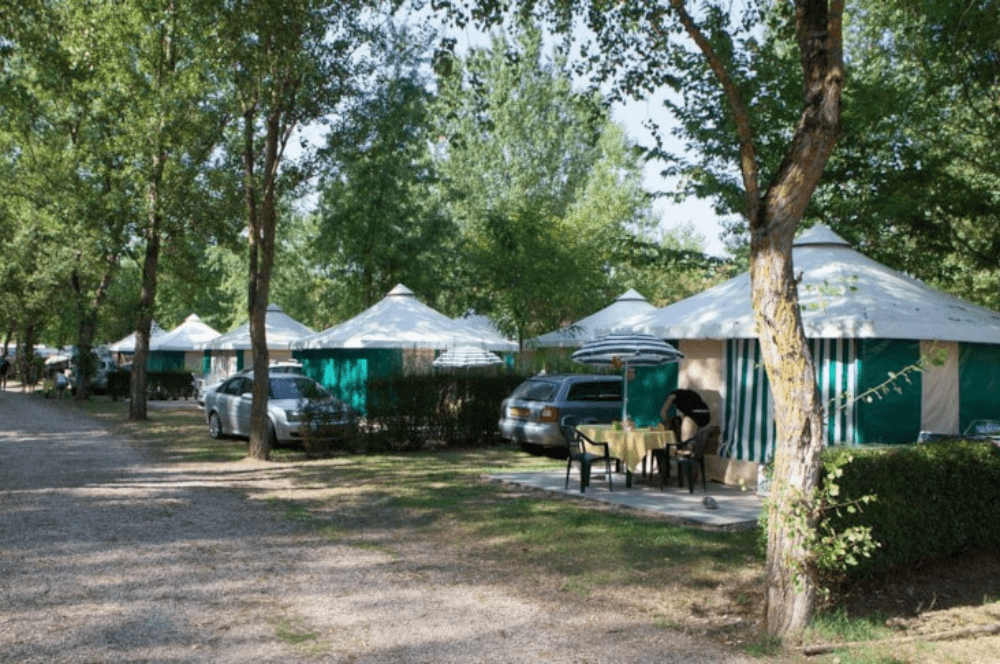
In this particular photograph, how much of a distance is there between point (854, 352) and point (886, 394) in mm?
621

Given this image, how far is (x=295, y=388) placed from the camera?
55.6 feet

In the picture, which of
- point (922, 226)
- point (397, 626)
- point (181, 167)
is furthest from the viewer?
point (181, 167)

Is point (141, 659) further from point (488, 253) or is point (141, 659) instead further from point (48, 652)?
point (488, 253)

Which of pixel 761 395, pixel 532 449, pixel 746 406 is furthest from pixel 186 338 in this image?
pixel 761 395

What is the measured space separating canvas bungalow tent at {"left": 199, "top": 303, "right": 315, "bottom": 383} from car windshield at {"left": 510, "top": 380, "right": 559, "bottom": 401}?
35.4ft

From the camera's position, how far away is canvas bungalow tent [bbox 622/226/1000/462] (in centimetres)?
1065

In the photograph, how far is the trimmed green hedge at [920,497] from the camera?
6.38 m

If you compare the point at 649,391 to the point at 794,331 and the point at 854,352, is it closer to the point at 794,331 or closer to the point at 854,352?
the point at 854,352

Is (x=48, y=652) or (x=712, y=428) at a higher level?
(x=712, y=428)

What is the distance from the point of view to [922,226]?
14539mm

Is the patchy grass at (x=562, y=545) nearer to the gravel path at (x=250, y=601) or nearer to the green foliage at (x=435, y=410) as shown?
the gravel path at (x=250, y=601)

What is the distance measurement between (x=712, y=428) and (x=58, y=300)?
113 ft

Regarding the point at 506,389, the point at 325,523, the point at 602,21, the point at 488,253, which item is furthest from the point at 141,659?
the point at 488,253

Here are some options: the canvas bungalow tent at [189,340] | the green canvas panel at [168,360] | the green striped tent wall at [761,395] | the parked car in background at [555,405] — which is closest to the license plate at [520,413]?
the parked car in background at [555,405]
